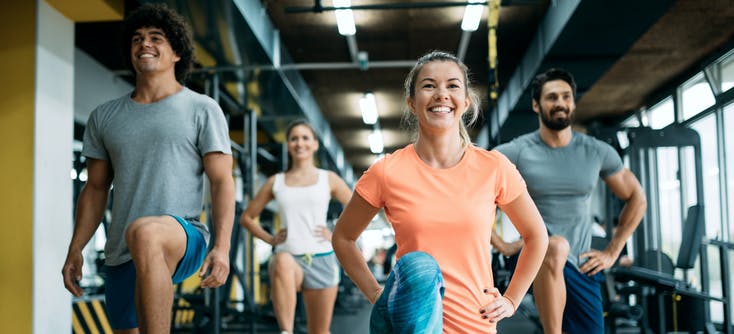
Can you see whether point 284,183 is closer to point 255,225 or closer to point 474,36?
point 255,225

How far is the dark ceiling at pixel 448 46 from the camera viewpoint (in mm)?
6426

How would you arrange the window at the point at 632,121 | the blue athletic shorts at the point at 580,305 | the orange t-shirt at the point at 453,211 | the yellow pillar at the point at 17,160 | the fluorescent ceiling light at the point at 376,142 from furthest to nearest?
the fluorescent ceiling light at the point at 376,142
the window at the point at 632,121
the yellow pillar at the point at 17,160
the blue athletic shorts at the point at 580,305
the orange t-shirt at the point at 453,211

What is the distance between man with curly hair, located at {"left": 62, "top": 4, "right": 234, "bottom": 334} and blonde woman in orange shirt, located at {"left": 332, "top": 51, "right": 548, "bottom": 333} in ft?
1.55

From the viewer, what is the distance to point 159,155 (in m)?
2.28

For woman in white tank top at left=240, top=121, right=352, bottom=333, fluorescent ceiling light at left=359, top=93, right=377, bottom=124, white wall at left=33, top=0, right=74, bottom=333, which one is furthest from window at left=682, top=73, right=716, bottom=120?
white wall at left=33, top=0, right=74, bottom=333

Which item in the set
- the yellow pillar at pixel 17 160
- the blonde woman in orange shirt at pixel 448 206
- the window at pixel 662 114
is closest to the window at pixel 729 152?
the window at pixel 662 114

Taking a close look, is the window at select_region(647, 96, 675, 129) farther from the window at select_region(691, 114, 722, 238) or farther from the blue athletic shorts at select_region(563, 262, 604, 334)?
the blue athletic shorts at select_region(563, 262, 604, 334)

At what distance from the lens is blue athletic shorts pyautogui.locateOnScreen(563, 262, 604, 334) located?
3.06 m

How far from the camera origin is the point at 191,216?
233cm

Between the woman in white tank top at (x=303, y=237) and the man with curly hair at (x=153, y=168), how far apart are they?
1744 millimetres

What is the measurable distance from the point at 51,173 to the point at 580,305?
10.7 ft

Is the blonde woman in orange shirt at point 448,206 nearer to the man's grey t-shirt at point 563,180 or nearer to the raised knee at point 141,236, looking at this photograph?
the raised knee at point 141,236

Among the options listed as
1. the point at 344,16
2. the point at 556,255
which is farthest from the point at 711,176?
the point at 556,255

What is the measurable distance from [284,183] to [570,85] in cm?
176
